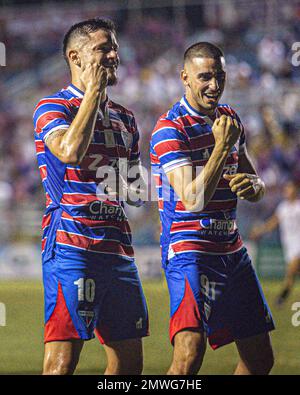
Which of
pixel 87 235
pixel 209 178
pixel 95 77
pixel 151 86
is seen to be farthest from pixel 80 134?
pixel 151 86

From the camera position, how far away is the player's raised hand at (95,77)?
15.5ft

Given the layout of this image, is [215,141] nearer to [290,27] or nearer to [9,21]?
[290,27]

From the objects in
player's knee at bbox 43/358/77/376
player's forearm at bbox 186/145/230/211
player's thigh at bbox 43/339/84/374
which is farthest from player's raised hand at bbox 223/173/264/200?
player's knee at bbox 43/358/77/376

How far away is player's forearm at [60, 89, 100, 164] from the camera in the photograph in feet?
15.1

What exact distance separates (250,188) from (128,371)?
133 centimetres

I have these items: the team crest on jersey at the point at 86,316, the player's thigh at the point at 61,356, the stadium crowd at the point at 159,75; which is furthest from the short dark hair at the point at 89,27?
the stadium crowd at the point at 159,75

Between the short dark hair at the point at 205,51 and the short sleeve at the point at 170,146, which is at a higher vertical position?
the short dark hair at the point at 205,51

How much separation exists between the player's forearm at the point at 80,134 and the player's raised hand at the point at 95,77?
0.32 ft

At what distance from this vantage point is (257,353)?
5.32 metres

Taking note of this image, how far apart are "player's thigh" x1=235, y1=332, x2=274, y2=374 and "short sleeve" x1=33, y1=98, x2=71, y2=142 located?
1748mm

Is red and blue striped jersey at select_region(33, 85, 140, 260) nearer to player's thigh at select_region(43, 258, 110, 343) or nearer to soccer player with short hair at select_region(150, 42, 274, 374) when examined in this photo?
player's thigh at select_region(43, 258, 110, 343)

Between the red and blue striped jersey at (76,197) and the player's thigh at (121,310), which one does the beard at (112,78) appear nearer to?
the red and blue striped jersey at (76,197)

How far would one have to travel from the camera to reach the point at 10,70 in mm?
20812

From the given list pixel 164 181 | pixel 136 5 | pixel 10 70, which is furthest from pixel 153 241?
A: pixel 164 181
